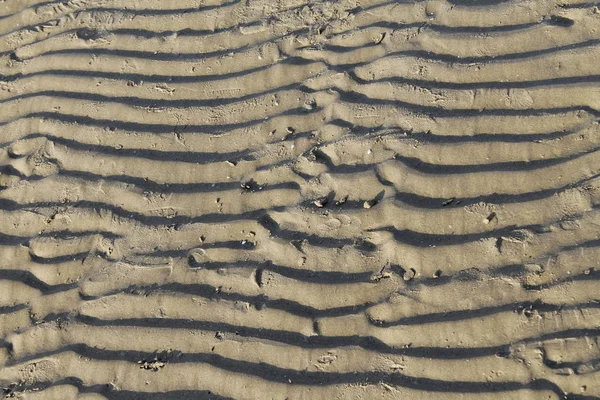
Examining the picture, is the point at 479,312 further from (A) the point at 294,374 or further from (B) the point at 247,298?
(B) the point at 247,298

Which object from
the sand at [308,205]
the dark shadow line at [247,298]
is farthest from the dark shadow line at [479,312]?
the dark shadow line at [247,298]

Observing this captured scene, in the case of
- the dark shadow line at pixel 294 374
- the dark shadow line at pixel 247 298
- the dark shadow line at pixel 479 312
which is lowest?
the dark shadow line at pixel 294 374

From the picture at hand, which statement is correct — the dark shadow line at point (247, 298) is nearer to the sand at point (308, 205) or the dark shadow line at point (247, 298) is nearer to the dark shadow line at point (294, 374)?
the sand at point (308, 205)

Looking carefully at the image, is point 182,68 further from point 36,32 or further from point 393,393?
point 393,393

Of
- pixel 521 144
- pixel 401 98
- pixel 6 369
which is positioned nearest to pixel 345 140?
pixel 401 98

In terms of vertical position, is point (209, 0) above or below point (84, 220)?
above

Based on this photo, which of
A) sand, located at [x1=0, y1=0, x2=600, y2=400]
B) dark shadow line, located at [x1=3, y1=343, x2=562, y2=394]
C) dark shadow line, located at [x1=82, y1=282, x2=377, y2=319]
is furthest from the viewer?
dark shadow line, located at [x1=82, y1=282, x2=377, y2=319]

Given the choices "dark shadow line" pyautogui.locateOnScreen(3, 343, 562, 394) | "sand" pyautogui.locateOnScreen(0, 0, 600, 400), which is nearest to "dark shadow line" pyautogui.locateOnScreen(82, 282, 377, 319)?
"sand" pyautogui.locateOnScreen(0, 0, 600, 400)

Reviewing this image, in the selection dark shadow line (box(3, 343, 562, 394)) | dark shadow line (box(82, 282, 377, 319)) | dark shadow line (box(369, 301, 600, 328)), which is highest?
dark shadow line (box(82, 282, 377, 319))

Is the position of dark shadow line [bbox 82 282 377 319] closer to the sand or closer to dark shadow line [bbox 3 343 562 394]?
the sand
